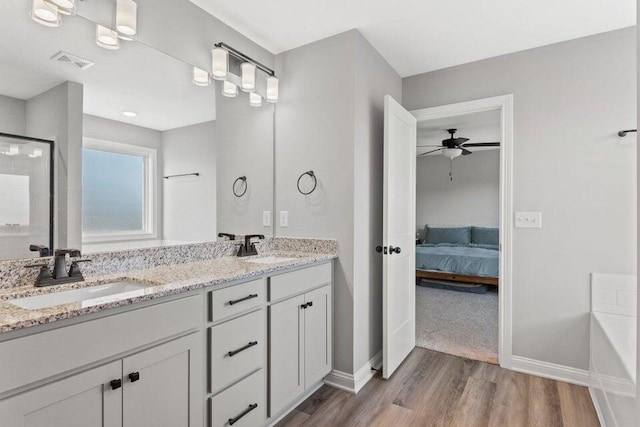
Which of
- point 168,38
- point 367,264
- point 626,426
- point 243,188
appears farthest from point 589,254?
point 168,38

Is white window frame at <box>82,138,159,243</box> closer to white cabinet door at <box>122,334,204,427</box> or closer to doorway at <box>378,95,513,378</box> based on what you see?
white cabinet door at <box>122,334,204,427</box>

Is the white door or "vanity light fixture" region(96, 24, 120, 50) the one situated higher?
"vanity light fixture" region(96, 24, 120, 50)

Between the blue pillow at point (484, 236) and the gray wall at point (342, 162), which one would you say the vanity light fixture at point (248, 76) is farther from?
the blue pillow at point (484, 236)

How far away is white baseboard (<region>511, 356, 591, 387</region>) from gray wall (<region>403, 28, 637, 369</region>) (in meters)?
0.04

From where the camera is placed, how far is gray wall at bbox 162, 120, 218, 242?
1.95 metres

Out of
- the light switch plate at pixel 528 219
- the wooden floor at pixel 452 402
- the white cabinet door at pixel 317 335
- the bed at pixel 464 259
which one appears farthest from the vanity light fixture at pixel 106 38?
the bed at pixel 464 259

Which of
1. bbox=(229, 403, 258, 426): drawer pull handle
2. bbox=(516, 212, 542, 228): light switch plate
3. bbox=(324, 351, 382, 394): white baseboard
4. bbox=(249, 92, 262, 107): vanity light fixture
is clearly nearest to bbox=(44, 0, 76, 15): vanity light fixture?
bbox=(249, 92, 262, 107): vanity light fixture

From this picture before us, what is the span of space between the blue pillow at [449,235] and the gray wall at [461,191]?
27cm

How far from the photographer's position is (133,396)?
1177 mm

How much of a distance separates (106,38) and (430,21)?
1.88 m

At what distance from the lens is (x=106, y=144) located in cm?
167

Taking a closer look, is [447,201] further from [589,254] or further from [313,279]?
[313,279]

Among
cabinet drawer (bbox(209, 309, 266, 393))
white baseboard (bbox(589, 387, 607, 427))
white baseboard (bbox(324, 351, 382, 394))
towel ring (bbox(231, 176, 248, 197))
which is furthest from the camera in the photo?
towel ring (bbox(231, 176, 248, 197))

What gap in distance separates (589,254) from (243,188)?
248 cm
